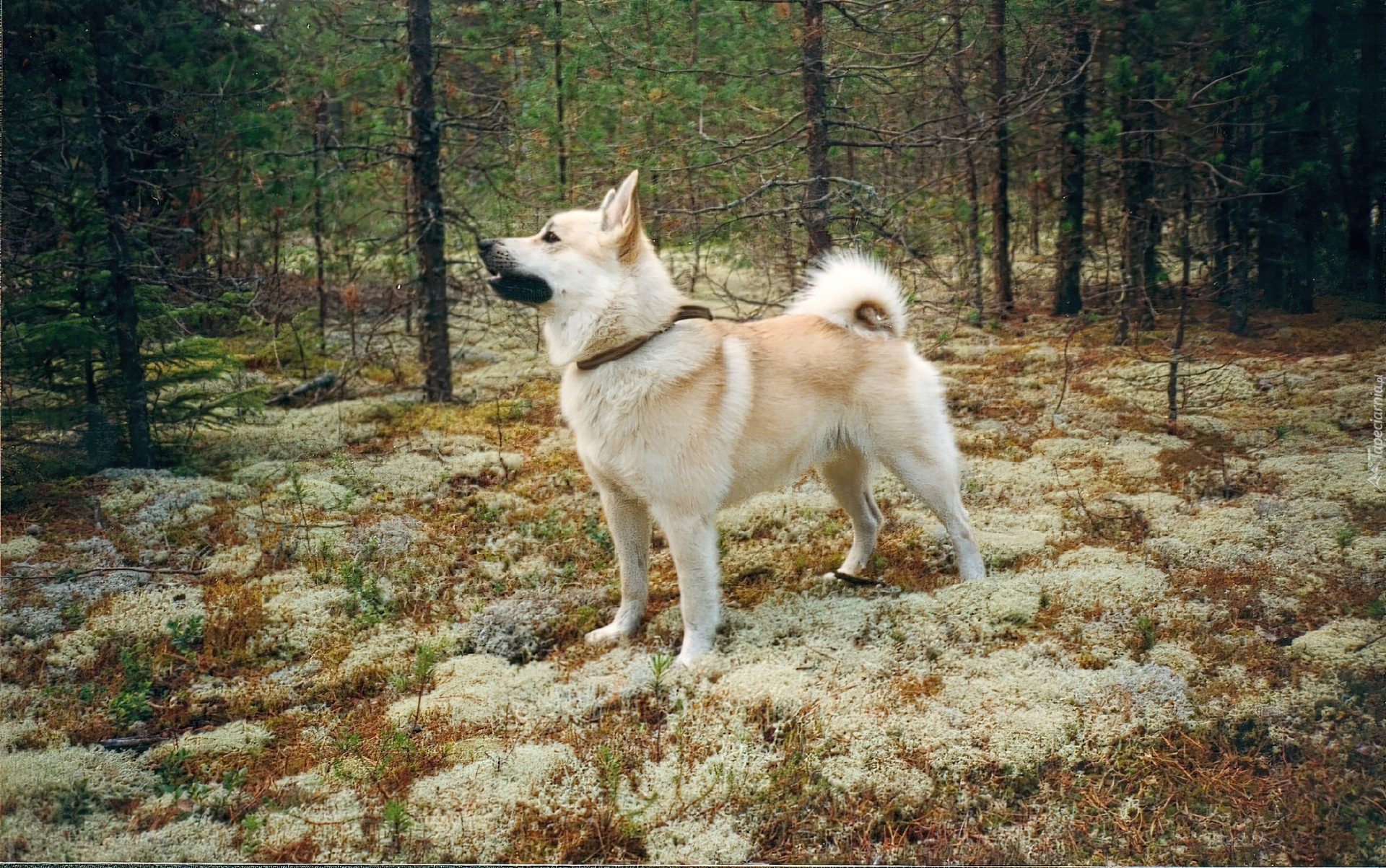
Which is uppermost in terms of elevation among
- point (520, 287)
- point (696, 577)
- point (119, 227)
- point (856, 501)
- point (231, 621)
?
point (119, 227)

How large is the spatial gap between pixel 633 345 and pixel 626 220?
54cm

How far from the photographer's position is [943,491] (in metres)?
4.13

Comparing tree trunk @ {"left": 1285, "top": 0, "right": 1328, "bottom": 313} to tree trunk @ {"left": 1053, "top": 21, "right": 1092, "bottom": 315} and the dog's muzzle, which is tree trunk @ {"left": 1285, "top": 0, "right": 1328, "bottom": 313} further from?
the dog's muzzle

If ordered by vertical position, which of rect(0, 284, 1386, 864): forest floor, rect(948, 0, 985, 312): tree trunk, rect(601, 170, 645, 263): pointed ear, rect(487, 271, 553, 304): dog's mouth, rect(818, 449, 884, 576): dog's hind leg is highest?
rect(948, 0, 985, 312): tree trunk

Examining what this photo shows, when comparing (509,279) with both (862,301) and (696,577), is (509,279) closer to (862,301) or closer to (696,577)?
(696,577)

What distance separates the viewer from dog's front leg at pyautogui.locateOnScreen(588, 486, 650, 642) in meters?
3.88

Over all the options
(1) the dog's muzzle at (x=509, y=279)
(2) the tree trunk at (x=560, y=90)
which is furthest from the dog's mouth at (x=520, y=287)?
(2) the tree trunk at (x=560, y=90)

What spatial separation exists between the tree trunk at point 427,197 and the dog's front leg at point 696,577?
4.88m

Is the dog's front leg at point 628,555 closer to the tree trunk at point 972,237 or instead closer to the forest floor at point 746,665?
the forest floor at point 746,665

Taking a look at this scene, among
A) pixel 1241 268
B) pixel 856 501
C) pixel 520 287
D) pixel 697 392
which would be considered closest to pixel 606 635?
pixel 697 392

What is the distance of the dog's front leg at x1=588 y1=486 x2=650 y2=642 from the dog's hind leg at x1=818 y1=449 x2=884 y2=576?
1065 millimetres

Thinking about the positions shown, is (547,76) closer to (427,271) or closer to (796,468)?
(427,271)

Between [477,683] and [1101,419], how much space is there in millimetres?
5348

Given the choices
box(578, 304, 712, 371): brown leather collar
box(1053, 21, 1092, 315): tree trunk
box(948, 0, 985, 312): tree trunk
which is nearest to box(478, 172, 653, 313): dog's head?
box(578, 304, 712, 371): brown leather collar
